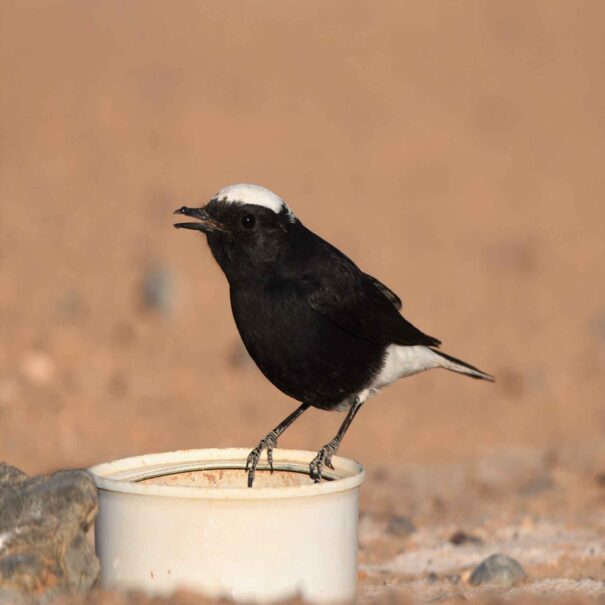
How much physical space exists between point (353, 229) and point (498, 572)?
9495 millimetres

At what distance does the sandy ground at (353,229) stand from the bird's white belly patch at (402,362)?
3.28 ft

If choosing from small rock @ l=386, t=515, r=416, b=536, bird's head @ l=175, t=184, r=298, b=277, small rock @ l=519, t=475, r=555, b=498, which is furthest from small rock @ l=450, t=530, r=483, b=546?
bird's head @ l=175, t=184, r=298, b=277

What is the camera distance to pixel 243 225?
598 cm

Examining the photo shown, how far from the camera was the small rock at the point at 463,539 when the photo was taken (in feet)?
24.2

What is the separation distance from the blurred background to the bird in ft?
10.8

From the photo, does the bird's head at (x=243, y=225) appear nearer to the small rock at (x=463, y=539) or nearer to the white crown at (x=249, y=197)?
the white crown at (x=249, y=197)

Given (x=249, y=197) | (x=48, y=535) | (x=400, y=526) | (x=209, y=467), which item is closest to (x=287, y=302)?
(x=249, y=197)

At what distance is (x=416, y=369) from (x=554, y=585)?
131 centimetres

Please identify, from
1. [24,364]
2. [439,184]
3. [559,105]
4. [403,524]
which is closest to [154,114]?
[439,184]

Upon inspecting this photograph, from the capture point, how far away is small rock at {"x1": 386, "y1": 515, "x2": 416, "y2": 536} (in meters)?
7.54

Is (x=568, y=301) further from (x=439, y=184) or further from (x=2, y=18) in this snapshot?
(x=2, y=18)

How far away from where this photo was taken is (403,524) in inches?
300

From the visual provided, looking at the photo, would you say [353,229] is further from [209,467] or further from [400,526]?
[209,467]

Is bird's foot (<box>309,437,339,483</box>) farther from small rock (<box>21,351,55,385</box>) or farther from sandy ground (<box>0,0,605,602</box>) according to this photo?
small rock (<box>21,351,55,385</box>)
